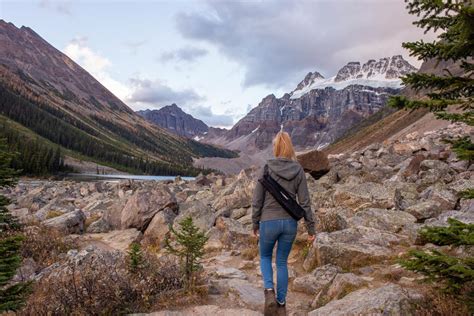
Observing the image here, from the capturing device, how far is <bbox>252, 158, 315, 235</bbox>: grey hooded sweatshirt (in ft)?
22.1

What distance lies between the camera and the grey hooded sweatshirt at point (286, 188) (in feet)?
22.1

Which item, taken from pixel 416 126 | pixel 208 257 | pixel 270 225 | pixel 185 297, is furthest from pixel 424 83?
pixel 416 126

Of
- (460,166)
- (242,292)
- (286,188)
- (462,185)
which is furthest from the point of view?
(460,166)

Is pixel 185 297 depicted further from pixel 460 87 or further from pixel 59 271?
pixel 460 87

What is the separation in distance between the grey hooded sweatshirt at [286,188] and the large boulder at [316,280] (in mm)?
2182

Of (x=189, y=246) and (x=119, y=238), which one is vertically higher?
(x=189, y=246)

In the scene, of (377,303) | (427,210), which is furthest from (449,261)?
(427,210)

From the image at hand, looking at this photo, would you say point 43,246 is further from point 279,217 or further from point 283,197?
point 283,197

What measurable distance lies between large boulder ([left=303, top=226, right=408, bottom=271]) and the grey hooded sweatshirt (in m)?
2.90

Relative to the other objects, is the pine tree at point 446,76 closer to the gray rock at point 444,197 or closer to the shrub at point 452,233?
the shrub at point 452,233

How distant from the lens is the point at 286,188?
22.4 feet

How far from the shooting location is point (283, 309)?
6.77 m

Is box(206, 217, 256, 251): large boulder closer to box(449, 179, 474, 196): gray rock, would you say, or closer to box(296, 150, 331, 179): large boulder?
box(449, 179, 474, 196): gray rock

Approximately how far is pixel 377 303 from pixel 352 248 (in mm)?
3745
